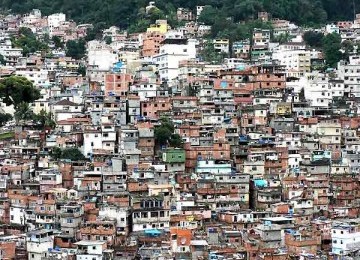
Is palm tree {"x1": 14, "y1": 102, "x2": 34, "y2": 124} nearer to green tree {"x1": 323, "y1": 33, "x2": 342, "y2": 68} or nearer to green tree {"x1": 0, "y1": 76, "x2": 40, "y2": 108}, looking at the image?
green tree {"x1": 0, "y1": 76, "x2": 40, "y2": 108}

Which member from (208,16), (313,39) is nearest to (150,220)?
(313,39)

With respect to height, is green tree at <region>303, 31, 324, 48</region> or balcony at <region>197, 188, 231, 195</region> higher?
green tree at <region>303, 31, 324, 48</region>

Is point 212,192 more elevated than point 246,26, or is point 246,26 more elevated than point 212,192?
point 246,26

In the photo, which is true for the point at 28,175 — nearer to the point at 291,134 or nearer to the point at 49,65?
the point at 291,134

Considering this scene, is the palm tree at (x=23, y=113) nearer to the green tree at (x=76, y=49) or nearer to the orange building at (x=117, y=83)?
the orange building at (x=117, y=83)

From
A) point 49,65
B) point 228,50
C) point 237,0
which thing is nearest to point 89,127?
point 49,65

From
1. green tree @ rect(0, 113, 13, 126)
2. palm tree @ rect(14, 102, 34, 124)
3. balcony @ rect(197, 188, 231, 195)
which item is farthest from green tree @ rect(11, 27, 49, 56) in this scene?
balcony @ rect(197, 188, 231, 195)

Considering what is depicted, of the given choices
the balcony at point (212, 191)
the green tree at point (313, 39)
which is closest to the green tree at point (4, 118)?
the balcony at point (212, 191)
